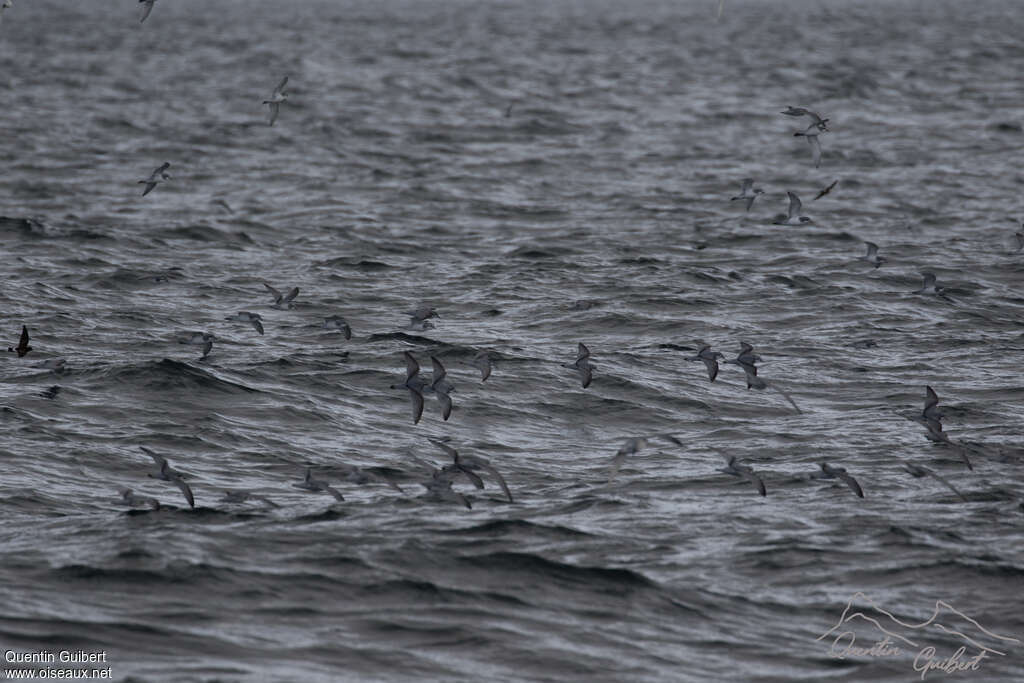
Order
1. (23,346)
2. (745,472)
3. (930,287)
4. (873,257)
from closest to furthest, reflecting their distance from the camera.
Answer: (745,472) < (23,346) < (930,287) < (873,257)

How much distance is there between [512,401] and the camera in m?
18.7

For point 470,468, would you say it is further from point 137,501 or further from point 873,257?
point 873,257

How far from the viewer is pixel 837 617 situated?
12.0 meters

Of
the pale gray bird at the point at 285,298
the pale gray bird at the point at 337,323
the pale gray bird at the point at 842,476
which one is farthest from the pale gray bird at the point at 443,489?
the pale gray bird at the point at 285,298

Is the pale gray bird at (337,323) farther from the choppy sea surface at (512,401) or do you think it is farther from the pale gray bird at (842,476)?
the pale gray bird at (842,476)

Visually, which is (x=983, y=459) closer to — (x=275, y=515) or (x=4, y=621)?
(x=275, y=515)

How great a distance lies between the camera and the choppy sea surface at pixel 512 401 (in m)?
11.7

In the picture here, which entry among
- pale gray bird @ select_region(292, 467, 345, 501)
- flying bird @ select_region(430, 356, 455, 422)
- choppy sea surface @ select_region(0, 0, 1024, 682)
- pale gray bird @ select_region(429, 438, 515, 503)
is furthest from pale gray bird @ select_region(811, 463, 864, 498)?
pale gray bird @ select_region(292, 467, 345, 501)

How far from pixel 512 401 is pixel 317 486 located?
4571 millimetres

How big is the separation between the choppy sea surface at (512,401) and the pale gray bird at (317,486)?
173 millimetres

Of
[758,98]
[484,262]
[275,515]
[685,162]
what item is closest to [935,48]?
[758,98]

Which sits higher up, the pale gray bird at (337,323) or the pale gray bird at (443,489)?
the pale gray bird at (337,323)

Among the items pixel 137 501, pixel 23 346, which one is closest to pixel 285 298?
pixel 23 346

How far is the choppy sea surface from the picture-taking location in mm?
11727
